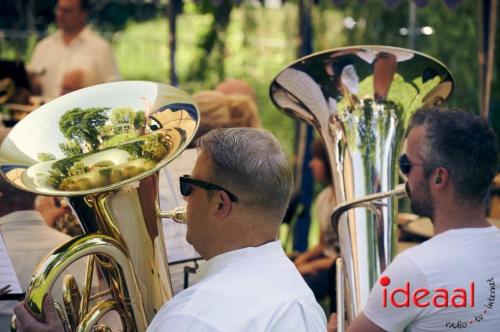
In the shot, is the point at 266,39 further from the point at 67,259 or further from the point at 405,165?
the point at 67,259

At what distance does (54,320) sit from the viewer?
1746 millimetres

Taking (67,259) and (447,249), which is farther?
(447,249)

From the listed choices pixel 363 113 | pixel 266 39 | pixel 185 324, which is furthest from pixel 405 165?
pixel 266 39

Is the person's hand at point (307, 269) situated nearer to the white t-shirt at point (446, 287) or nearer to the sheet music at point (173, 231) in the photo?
the sheet music at point (173, 231)

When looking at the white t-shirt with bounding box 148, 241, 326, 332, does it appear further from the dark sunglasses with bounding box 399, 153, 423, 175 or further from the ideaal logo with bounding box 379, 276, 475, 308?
the dark sunglasses with bounding box 399, 153, 423, 175

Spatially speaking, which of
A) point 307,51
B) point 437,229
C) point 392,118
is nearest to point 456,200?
point 437,229

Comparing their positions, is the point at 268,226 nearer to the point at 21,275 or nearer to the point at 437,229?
the point at 437,229

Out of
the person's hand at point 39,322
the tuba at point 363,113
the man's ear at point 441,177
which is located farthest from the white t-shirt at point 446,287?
the person's hand at point 39,322

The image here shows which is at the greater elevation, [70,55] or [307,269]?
[70,55]

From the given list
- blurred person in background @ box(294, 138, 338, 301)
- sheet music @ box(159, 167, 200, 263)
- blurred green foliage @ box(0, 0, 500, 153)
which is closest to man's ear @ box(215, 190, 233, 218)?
sheet music @ box(159, 167, 200, 263)

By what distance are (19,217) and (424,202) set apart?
1.11 m

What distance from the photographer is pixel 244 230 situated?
1.72 meters

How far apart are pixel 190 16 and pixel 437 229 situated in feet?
23.8

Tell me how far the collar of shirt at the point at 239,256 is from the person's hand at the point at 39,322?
1.04 ft
